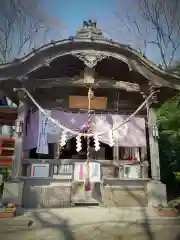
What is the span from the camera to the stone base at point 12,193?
6.22 metres

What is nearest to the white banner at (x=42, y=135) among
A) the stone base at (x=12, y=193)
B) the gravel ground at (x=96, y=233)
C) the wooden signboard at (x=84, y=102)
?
the stone base at (x=12, y=193)

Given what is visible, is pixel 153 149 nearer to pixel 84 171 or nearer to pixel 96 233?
pixel 84 171

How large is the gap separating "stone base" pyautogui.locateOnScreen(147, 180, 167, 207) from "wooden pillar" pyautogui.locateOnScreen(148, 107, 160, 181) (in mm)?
324

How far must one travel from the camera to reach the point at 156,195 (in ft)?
21.6

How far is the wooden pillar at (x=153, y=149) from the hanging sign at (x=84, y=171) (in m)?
2.10

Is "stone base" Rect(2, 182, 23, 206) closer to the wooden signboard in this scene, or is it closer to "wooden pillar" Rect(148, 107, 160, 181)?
the wooden signboard

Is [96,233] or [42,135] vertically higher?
[42,135]

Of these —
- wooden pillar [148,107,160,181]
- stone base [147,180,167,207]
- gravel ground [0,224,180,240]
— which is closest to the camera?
gravel ground [0,224,180,240]

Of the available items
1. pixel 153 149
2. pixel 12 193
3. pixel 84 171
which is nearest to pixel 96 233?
pixel 84 171

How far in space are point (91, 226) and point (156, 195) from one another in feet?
9.24

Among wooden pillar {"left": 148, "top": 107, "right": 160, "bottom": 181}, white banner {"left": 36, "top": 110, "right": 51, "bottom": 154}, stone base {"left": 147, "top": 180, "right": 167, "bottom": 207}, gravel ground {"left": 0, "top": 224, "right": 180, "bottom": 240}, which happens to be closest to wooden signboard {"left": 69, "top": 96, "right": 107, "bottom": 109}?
white banner {"left": 36, "top": 110, "right": 51, "bottom": 154}

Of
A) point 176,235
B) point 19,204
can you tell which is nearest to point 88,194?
point 19,204

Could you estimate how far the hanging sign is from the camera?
7.32 metres

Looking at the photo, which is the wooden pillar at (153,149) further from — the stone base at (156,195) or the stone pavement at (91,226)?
the stone pavement at (91,226)
